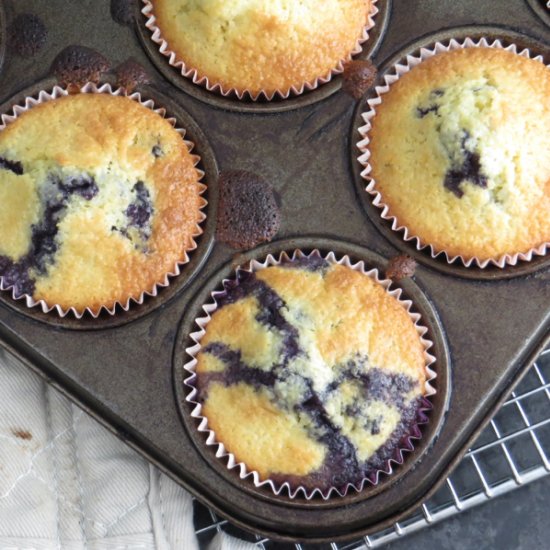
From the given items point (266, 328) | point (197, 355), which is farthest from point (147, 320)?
point (266, 328)

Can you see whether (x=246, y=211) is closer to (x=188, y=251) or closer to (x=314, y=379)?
(x=188, y=251)

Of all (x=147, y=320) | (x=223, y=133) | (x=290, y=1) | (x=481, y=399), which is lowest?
(x=481, y=399)

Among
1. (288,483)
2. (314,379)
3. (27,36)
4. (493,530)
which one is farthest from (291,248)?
(493,530)

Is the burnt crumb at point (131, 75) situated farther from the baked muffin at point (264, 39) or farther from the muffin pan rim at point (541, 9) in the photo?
the muffin pan rim at point (541, 9)

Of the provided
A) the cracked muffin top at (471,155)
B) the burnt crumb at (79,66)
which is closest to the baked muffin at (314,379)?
the cracked muffin top at (471,155)

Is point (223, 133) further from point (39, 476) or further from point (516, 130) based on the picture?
point (39, 476)

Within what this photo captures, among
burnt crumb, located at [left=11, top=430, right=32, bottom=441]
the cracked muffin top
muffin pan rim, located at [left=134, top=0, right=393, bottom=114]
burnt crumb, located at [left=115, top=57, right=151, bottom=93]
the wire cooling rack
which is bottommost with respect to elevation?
the wire cooling rack

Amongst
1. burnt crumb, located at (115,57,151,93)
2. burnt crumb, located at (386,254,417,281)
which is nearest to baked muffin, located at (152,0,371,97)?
burnt crumb, located at (115,57,151,93)

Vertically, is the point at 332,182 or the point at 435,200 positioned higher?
the point at 332,182

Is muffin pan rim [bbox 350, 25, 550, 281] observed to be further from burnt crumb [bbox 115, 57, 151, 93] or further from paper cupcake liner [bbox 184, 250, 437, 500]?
burnt crumb [bbox 115, 57, 151, 93]
